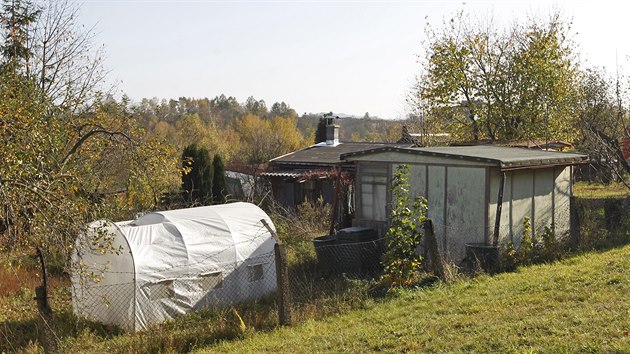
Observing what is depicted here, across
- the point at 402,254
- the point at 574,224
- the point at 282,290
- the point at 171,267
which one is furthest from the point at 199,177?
the point at 282,290

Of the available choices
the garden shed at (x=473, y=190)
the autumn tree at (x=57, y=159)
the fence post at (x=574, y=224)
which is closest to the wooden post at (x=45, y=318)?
the autumn tree at (x=57, y=159)

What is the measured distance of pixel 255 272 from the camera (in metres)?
13.8

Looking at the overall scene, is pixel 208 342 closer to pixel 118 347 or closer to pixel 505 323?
pixel 118 347

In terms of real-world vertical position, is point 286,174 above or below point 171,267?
above

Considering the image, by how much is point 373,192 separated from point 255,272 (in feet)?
12.9

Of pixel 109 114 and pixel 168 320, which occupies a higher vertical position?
pixel 109 114

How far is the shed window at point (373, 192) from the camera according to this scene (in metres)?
15.7

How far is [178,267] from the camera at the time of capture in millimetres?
12414

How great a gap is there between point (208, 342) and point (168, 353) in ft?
2.22

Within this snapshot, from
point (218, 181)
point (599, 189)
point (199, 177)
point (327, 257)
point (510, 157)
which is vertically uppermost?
point (510, 157)

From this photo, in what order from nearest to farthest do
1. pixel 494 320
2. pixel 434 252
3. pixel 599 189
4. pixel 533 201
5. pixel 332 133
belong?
pixel 494 320 < pixel 434 252 < pixel 533 201 < pixel 332 133 < pixel 599 189

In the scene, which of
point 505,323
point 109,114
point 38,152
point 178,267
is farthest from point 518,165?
point 109,114

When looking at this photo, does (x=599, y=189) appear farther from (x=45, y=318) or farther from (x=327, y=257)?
(x=45, y=318)

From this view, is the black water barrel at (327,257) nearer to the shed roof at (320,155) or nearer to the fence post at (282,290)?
the fence post at (282,290)
